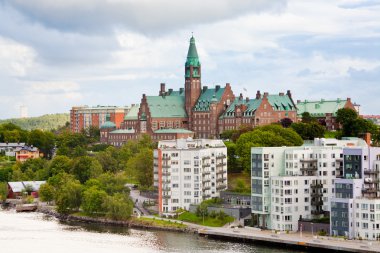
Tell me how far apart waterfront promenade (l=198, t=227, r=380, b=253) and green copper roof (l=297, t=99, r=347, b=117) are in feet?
256

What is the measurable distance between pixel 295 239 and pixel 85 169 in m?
63.3

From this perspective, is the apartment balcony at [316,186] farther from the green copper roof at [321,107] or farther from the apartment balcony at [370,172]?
the green copper roof at [321,107]

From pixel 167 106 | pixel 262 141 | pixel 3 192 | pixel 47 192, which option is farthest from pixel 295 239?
pixel 167 106

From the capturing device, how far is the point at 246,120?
6870 inches

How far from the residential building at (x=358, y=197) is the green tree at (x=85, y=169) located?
60.0 m

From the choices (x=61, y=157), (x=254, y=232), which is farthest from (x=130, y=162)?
(x=254, y=232)

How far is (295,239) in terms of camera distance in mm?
91938

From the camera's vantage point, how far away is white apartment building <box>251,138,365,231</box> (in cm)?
9944

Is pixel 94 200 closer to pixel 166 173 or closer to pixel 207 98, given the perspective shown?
pixel 166 173

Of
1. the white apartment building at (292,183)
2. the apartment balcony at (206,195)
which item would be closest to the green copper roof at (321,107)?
the apartment balcony at (206,195)

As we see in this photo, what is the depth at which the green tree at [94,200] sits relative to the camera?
11869 cm

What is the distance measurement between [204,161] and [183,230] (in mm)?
16103

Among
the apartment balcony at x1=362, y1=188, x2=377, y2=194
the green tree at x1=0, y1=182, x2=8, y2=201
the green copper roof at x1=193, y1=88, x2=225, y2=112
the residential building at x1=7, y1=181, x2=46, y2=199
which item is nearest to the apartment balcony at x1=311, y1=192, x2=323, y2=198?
the apartment balcony at x1=362, y1=188, x2=377, y2=194

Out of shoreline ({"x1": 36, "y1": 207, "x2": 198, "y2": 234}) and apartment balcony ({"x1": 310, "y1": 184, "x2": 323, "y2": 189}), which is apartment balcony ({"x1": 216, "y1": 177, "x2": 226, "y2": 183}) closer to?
shoreline ({"x1": 36, "y1": 207, "x2": 198, "y2": 234})
